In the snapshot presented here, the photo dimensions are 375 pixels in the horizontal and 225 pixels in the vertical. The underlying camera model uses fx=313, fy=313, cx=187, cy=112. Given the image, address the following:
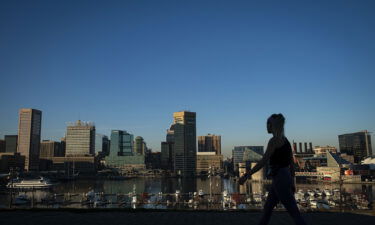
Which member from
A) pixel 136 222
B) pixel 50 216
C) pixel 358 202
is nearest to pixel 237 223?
pixel 136 222

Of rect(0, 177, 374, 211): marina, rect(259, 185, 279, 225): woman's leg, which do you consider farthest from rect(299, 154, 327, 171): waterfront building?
rect(259, 185, 279, 225): woman's leg

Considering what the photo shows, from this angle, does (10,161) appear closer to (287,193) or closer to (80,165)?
(80,165)

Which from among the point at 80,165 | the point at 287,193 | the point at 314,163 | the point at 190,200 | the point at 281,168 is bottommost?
the point at 190,200

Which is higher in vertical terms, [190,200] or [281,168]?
[281,168]

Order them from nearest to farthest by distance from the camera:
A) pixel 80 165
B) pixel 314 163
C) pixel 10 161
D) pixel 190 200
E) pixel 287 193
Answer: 1. pixel 287 193
2. pixel 190 200
3. pixel 314 163
4. pixel 10 161
5. pixel 80 165

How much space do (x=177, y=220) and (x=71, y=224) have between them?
304cm

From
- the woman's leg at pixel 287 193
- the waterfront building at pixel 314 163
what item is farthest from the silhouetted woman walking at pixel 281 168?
the waterfront building at pixel 314 163

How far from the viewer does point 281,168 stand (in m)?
5.71

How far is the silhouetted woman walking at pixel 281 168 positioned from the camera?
565 centimetres

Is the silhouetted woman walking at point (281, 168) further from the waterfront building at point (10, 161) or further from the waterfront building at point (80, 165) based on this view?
the waterfront building at point (80, 165)

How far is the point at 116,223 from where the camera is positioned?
891 cm

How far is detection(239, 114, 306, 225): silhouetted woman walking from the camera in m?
5.65

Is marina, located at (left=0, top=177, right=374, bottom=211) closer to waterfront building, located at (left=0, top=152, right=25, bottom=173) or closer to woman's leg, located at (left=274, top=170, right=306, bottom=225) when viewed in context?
woman's leg, located at (left=274, top=170, right=306, bottom=225)

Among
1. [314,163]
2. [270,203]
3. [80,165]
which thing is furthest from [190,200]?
[80,165]
